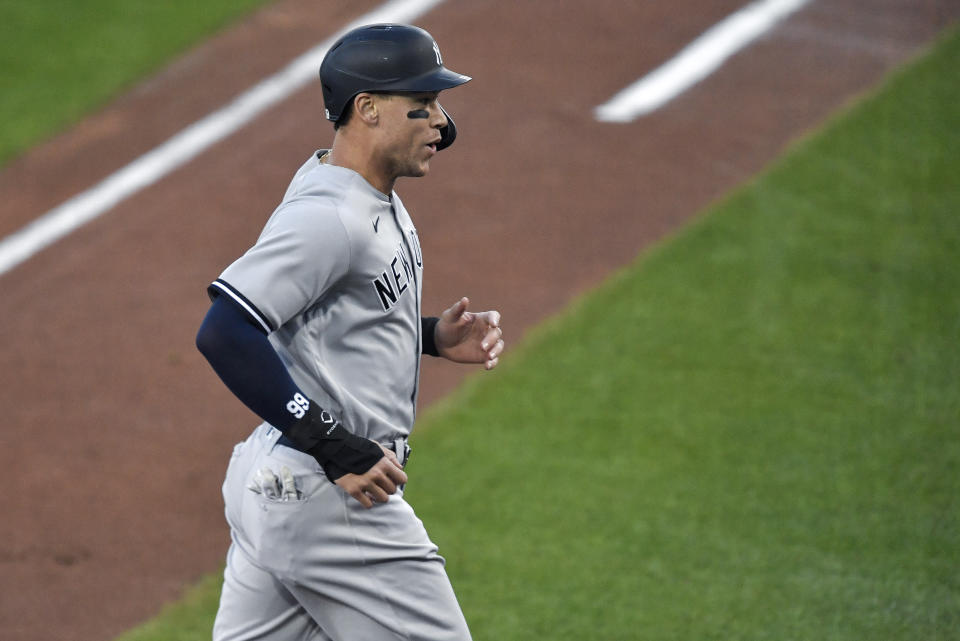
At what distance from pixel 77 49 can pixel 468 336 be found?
271 inches

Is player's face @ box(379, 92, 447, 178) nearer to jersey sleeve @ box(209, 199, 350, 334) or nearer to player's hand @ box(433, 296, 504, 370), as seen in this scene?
jersey sleeve @ box(209, 199, 350, 334)

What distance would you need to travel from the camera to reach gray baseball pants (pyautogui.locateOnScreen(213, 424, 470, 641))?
118 inches

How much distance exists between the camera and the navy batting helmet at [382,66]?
117 inches

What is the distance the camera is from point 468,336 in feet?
11.3

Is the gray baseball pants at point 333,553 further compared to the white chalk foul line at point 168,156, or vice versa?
the white chalk foul line at point 168,156

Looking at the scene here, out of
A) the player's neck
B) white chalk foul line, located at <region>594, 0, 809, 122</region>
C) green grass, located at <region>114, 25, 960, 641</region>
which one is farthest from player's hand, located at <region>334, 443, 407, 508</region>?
white chalk foul line, located at <region>594, 0, 809, 122</region>

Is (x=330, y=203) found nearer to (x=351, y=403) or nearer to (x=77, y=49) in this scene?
(x=351, y=403)

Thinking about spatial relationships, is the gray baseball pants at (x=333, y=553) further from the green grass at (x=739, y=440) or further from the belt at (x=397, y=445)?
the green grass at (x=739, y=440)

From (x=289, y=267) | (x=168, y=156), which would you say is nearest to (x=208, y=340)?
(x=289, y=267)

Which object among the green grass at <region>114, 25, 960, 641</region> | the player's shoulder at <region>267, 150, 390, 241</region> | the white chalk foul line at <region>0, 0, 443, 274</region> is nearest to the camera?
the player's shoulder at <region>267, 150, 390, 241</region>

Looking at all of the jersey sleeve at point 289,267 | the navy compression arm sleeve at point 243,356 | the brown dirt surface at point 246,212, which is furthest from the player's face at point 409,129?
the brown dirt surface at point 246,212

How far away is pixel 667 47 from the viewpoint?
9.19 m

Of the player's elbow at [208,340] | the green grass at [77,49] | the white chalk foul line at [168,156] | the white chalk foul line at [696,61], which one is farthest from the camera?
the green grass at [77,49]

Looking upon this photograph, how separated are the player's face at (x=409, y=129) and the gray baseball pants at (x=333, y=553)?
0.75 metres
